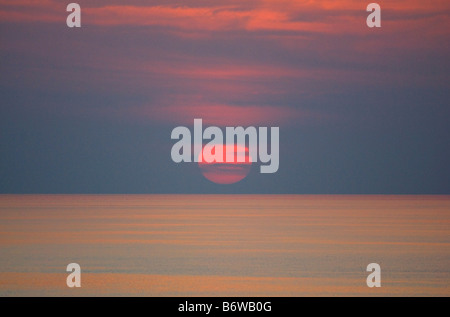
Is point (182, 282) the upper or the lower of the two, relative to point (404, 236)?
lower

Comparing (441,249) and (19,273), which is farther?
(441,249)

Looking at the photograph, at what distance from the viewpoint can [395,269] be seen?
95.9ft

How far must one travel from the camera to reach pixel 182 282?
86.2 ft

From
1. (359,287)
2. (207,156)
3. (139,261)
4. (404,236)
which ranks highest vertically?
(207,156)

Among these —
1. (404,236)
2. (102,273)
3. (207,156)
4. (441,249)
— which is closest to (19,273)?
(102,273)
